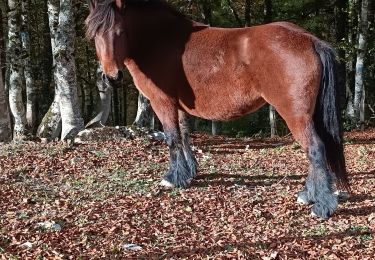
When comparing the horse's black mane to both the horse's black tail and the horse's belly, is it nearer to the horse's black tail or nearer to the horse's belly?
the horse's belly

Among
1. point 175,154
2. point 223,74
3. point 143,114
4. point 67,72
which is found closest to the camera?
point 223,74

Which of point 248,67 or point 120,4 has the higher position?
point 120,4

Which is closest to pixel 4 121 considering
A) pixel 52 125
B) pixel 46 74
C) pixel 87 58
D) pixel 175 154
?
pixel 52 125

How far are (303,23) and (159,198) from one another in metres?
13.9

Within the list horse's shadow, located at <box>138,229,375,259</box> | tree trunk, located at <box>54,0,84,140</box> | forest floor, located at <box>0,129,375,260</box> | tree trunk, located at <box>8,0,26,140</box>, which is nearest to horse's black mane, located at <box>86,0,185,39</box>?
forest floor, located at <box>0,129,375,260</box>

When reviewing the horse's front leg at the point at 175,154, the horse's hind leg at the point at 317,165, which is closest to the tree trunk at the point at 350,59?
the horse's front leg at the point at 175,154

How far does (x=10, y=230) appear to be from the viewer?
15.3 feet

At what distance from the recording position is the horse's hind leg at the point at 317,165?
5109 mm

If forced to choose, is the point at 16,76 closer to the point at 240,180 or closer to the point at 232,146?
the point at 232,146

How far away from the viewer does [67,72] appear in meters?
10.3

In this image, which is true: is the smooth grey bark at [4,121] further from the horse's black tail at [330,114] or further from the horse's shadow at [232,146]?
the horse's black tail at [330,114]

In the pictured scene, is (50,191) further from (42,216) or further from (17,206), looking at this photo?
(42,216)

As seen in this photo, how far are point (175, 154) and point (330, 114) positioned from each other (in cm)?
229

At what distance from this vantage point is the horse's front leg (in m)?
6.27
